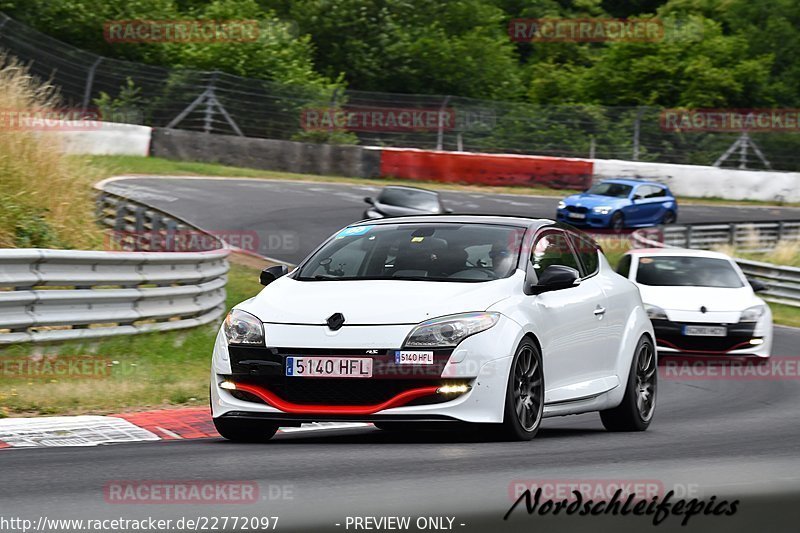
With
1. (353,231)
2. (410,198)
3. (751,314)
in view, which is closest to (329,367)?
(353,231)

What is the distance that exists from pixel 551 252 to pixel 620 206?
993 inches

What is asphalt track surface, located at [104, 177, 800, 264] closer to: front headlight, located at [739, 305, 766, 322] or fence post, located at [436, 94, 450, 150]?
fence post, located at [436, 94, 450, 150]

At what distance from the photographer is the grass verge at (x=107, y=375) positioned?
32.9 ft

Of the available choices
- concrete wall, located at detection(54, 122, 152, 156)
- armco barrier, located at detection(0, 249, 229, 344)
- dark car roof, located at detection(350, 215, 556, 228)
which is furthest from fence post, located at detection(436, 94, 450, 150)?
dark car roof, located at detection(350, 215, 556, 228)

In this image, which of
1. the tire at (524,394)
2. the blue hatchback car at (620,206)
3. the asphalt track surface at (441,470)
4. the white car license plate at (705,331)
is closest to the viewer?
the asphalt track surface at (441,470)

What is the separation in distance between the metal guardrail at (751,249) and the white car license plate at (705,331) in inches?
396

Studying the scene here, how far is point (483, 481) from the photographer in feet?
19.6

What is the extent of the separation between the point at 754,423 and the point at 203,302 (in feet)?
22.3

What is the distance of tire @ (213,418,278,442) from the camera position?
26.3 ft

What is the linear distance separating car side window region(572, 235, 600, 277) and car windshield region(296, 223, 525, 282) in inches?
34.0

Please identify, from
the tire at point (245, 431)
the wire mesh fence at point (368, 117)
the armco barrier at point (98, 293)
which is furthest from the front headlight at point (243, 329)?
the wire mesh fence at point (368, 117)

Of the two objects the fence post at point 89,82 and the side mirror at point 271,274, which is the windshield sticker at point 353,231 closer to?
the side mirror at point 271,274

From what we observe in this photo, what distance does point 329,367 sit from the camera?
7.45 meters

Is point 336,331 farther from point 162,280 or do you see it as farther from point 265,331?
point 162,280
